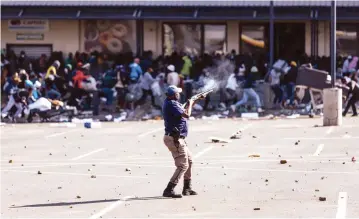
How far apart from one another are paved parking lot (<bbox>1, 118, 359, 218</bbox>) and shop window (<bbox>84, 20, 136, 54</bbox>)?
41.8 ft

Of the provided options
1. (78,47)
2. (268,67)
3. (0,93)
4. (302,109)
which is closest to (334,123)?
(302,109)

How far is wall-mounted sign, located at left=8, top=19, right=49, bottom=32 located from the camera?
1599 inches

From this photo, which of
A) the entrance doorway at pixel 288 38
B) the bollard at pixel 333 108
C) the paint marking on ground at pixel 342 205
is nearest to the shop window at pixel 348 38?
the entrance doorway at pixel 288 38

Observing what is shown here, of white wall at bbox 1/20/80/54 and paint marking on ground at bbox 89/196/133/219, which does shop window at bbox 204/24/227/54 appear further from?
paint marking on ground at bbox 89/196/133/219

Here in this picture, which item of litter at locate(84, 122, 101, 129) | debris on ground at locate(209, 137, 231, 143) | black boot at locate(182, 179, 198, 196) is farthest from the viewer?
litter at locate(84, 122, 101, 129)

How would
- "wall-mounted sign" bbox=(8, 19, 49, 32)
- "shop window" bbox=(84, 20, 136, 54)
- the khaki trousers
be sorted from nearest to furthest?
the khaki trousers → "shop window" bbox=(84, 20, 136, 54) → "wall-mounted sign" bbox=(8, 19, 49, 32)

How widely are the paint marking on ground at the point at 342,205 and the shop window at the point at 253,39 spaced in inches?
1010

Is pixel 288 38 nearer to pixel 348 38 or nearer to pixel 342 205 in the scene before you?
pixel 348 38

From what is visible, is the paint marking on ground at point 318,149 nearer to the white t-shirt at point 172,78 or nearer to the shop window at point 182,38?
the white t-shirt at point 172,78

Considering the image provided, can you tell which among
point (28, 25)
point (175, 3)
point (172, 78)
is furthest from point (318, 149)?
point (28, 25)

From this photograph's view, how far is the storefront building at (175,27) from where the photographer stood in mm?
37656

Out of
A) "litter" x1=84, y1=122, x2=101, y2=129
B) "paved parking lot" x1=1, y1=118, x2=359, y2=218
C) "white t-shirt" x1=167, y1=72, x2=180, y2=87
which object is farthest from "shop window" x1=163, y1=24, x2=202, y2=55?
"paved parking lot" x1=1, y1=118, x2=359, y2=218

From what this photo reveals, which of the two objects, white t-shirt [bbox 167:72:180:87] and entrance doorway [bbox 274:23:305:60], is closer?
white t-shirt [bbox 167:72:180:87]

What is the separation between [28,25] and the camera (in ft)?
134
